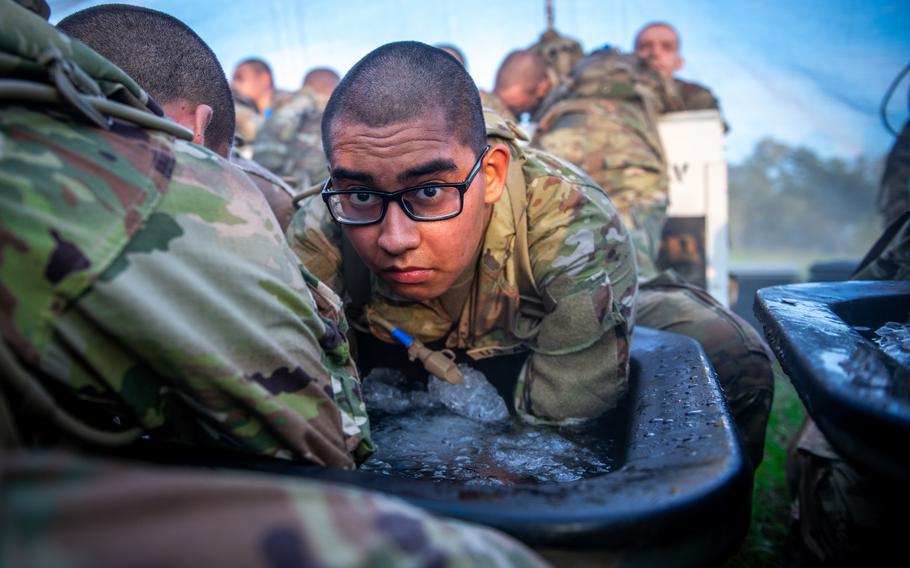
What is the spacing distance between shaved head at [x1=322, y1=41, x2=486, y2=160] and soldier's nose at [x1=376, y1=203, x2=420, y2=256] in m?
0.24

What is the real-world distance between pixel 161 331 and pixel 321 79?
20.5 ft

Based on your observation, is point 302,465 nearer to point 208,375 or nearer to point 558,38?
point 208,375

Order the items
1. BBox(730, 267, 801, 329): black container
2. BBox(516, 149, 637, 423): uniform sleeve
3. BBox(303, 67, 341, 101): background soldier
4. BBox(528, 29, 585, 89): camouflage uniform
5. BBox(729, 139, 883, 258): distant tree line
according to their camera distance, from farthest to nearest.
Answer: BBox(729, 139, 883, 258): distant tree line
BBox(303, 67, 341, 101): background soldier
BBox(730, 267, 801, 329): black container
BBox(528, 29, 585, 89): camouflage uniform
BBox(516, 149, 637, 423): uniform sleeve

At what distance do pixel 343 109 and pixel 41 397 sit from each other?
1.19 m

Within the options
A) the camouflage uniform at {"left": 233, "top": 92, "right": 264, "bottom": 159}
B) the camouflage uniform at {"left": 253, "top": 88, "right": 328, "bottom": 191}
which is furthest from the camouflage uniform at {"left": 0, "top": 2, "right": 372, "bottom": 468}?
the camouflage uniform at {"left": 233, "top": 92, "right": 264, "bottom": 159}

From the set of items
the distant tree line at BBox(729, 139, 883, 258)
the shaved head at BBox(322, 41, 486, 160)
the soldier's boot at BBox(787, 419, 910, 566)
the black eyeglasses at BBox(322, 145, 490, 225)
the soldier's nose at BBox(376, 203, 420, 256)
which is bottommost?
the distant tree line at BBox(729, 139, 883, 258)

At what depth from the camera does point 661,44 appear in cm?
604

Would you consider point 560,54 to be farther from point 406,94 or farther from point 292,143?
point 406,94

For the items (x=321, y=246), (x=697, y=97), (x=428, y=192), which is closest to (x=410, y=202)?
(x=428, y=192)

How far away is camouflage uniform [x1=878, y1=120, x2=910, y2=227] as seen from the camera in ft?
15.4

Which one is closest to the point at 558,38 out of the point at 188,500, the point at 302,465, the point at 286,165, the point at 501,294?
the point at 286,165

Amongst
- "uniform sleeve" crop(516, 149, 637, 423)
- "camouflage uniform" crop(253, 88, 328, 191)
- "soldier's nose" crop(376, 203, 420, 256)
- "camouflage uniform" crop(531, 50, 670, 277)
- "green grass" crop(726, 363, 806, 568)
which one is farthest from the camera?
"camouflage uniform" crop(253, 88, 328, 191)

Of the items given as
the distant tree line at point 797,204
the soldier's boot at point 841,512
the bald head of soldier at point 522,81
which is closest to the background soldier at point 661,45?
the bald head of soldier at point 522,81

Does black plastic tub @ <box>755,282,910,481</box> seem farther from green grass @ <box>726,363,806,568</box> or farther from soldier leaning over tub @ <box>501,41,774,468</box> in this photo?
soldier leaning over tub @ <box>501,41,774,468</box>
